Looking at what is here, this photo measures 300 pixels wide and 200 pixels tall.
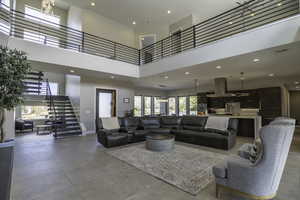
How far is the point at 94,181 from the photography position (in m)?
2.69

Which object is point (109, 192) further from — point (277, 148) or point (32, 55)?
point (32, 55)

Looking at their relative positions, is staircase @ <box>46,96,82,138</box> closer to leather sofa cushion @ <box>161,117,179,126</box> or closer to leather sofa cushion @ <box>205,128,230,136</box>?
leather sofa cushion @ <box>161,117,179,126</box>

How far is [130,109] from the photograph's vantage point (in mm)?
9273

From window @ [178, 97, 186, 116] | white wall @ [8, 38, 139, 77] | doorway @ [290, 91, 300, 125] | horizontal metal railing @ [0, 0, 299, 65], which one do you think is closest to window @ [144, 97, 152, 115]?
window @ [178, 97, 186, 116]

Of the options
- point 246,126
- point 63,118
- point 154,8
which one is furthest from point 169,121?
point 154,8

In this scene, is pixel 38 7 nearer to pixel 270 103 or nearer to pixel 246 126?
pixel 246 126

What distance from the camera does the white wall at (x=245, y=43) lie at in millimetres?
3340

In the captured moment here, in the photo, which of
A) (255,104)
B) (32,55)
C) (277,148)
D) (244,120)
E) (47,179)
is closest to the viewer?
(277,148)

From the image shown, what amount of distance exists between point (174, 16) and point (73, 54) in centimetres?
547

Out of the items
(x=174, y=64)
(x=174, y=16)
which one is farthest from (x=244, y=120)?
(x=174, y=16)

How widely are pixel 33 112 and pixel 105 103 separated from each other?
199 inches

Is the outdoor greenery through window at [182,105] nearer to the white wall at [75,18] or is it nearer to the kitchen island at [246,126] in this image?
the kitchen island at [246,126]

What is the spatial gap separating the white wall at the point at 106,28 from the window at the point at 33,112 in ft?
20.0

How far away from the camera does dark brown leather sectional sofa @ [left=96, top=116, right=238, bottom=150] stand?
486 centimetres
